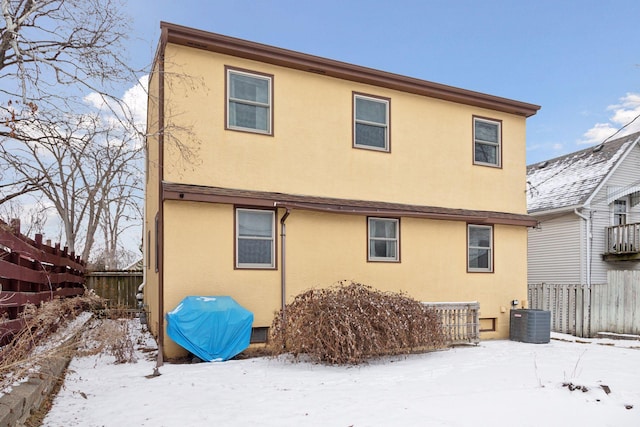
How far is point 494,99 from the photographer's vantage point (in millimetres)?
12930

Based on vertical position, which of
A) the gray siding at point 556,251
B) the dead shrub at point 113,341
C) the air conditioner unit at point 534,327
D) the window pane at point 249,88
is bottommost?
the air conditioner unit at point 534,327

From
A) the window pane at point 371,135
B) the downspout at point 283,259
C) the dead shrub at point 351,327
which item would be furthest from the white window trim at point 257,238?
the window pane at point 371,135

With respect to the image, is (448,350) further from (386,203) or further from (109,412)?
(109,412)

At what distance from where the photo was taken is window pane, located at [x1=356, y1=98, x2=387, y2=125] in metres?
11.5

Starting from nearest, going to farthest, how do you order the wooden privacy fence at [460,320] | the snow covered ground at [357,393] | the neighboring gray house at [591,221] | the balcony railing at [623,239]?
the snow covered ground at [357,393], the wooden privacy fence at [460,320], the balcony railing at [623,239], the neighboring gray house at [591,221]

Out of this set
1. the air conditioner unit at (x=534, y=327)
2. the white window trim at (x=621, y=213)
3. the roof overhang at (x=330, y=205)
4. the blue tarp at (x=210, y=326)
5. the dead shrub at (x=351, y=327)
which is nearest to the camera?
the dead shrub at (x=351, y=327)

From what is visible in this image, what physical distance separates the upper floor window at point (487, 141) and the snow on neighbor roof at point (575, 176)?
539 centimetres

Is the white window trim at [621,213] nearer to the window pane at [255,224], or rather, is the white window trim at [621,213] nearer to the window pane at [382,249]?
the window pane at [382,249]

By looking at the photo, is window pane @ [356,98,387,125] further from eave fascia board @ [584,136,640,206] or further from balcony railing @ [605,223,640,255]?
balcony railing @ [605,223,640,255]

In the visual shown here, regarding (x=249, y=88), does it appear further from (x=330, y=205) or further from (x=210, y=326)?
(x=210, y=326)

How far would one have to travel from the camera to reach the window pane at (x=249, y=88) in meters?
10.1

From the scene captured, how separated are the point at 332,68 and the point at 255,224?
3888mm

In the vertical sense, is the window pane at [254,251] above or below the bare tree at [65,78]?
below

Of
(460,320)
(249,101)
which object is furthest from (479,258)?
(249,101)
